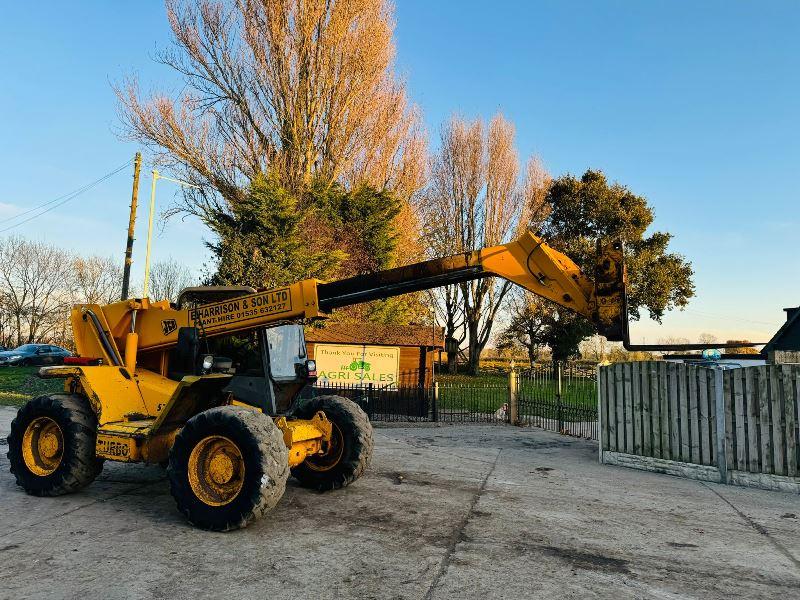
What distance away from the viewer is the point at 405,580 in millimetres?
4262

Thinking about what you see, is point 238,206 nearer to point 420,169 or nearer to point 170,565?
point 420,169

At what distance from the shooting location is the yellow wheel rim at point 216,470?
5613 mm

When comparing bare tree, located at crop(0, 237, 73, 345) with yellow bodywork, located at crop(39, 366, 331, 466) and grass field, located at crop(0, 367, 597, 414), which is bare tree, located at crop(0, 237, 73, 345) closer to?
grass field, located at crop(0, 367, 597, 414)

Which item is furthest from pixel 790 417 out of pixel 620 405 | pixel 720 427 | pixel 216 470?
pixel 216 470

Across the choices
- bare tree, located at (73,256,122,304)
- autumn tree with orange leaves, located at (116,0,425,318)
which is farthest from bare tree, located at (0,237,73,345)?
autumn tree with orange leaves, located at (116,0,425,318)

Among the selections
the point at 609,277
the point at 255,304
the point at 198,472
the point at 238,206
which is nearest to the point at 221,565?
the point at 198,472

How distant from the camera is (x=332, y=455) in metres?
7.25

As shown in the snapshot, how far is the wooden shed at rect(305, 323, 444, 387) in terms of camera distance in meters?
17.9

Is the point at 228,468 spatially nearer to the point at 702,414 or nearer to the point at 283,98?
the point at 702,414

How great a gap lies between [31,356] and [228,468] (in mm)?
38094

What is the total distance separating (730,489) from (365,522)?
5325 mm

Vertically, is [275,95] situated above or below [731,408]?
above

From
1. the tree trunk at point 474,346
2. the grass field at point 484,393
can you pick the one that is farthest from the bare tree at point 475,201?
the grass field at point 484,393

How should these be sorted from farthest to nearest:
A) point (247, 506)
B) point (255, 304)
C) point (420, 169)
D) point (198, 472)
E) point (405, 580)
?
point (420, 169)
point (255, 304)
point (198, 472)
point (247, 506)
point (405, 580)
